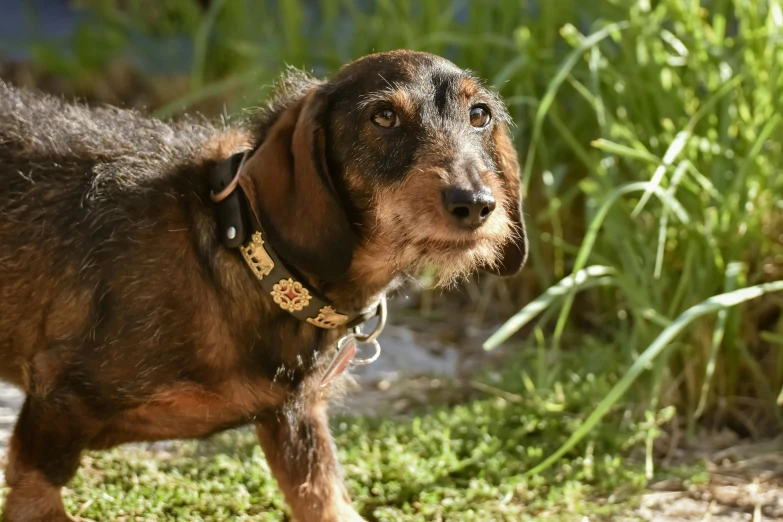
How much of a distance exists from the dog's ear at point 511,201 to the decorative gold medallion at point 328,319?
1.65 feet

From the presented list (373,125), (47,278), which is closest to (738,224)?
(373,125)

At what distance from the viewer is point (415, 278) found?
9.84 ft

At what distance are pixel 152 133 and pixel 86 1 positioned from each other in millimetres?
5170

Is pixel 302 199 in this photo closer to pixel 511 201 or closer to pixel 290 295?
pixel 290 295

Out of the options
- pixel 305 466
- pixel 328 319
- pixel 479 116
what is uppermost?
pixel 479 116

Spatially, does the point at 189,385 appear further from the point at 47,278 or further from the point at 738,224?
the point at 738,224

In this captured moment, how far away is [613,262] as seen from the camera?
4.38m

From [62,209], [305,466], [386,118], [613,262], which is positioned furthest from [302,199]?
[613,262]

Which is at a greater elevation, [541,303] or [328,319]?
[541,303]

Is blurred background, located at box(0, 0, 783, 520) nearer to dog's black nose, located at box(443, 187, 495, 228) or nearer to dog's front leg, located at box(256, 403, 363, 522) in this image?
dog's front leg, located at box(256, 403, 363, 522)

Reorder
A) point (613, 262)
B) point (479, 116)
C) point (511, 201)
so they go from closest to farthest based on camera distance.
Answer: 1. point (479, 116)
2. point (511, 201)
3. point (613, 262)

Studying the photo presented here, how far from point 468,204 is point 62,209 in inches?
47.0

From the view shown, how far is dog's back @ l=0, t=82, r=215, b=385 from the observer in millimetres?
2785

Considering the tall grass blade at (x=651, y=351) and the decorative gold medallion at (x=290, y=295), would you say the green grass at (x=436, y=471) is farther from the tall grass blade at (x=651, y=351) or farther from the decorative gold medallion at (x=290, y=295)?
the decorative gold medallion at (x=290, y=295)
